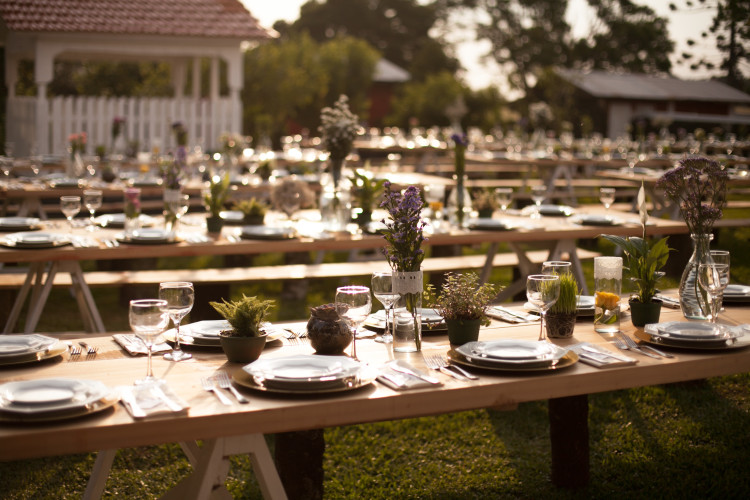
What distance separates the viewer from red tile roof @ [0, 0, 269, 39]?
488 inches

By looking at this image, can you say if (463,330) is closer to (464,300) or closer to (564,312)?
(464,300)

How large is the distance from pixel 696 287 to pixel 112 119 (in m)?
10.7

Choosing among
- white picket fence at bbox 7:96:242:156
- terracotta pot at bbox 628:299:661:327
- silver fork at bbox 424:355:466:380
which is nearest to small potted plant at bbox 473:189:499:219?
terracotta pot at bbox 628:299:661:327

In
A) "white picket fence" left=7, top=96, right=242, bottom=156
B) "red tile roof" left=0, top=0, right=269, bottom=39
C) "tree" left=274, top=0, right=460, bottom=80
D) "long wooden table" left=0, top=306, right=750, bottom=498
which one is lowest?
"long wooden table" left=0, top=306, right=750, bottom=498

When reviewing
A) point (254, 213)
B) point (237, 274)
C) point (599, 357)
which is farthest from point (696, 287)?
point (237, 274)

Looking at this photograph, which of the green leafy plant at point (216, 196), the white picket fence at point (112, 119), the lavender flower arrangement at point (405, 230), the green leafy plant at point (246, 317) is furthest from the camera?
the white picket fence at point (112, 119)

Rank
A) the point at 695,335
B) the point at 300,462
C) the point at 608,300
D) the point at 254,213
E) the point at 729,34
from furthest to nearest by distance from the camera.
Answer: the point at 729,34 → the point at 254,213 → the point at 300,462 → the point at 608,300 → the point at 695,335

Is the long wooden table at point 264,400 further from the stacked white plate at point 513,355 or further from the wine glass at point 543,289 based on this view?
the wine glass at point 543,289

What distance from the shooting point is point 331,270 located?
20.8ft

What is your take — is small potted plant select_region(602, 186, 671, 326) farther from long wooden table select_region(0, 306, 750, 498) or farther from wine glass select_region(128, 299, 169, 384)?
wine glass select_region(128, 299, 169, 384)

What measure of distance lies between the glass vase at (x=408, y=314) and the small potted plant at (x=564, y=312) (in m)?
0.44

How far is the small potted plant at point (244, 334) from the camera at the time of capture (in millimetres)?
2619

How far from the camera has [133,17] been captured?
42.3 ft

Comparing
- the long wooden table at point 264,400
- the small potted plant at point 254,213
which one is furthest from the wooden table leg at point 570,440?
the small potted plant at point 254,213
